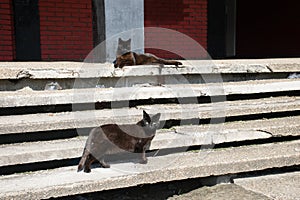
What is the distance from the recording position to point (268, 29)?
8508 millimetres

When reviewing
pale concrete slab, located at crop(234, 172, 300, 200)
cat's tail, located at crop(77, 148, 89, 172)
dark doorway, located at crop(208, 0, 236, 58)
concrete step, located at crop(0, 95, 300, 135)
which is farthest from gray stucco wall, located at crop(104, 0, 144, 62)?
dark doorway, located at crop(208, 0, 236, 58)

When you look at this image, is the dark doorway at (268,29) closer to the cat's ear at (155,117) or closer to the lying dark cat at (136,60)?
the lying dark cat at (136,60)

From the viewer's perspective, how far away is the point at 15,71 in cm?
252

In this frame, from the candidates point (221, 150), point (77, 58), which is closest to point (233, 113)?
point (221, 150)

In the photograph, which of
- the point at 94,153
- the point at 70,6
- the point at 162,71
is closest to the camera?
the point at 94,153

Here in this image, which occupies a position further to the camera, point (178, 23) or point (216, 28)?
point (216, 28)

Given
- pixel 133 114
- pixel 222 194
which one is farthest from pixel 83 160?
pixel 222 194

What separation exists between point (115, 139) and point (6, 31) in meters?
3.26

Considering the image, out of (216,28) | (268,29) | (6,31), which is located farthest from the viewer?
(268,29)

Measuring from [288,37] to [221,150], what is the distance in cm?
599

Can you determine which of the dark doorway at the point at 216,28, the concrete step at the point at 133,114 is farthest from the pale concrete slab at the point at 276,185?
the dark doorway at the point at 216,28

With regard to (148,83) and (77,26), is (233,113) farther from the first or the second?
(77,26)

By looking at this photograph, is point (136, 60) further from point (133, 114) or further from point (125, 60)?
point (133, 114)

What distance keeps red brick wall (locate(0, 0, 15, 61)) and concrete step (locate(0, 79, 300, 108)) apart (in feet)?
8.17
